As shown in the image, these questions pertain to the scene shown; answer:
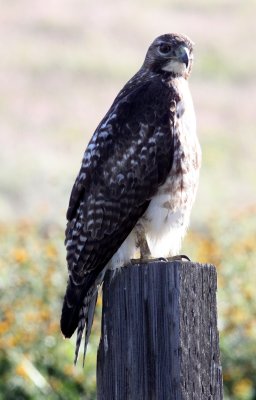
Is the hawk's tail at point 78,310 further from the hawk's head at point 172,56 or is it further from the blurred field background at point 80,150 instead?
the blurred field background at point 80,150

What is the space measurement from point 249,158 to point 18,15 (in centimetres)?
1376

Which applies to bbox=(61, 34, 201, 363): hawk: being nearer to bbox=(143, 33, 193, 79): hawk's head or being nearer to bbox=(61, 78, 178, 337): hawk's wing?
bbox=(61, 78, 178, 337): hawk's wing

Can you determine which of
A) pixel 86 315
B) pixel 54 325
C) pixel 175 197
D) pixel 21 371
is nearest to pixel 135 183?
pixel 175 197

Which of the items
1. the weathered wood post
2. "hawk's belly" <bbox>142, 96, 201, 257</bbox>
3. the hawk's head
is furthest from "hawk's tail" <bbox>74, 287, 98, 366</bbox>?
the hawk's head

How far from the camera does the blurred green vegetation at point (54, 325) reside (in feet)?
24.3

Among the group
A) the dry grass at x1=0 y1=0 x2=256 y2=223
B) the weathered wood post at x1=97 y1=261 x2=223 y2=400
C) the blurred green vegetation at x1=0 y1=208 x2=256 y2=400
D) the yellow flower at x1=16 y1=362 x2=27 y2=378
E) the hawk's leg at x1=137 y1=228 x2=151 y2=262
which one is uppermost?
the dry grass at x1=0 y1=0 x2=256 y2=223

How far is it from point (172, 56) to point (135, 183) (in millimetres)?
881

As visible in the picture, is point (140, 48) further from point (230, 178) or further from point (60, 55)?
point (230, 178)

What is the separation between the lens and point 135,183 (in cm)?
541

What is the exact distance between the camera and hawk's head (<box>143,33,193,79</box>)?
5.97 metres

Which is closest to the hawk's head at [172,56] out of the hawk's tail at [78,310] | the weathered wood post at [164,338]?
the hawk's tail at [78,310]

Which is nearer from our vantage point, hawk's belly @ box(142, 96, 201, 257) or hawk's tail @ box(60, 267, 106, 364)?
hawk's tail @ box(60, 267, 106, 364)

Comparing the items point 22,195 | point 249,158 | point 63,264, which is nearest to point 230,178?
point 249,158

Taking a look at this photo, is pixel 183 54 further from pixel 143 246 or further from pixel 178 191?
pixel 143 246
